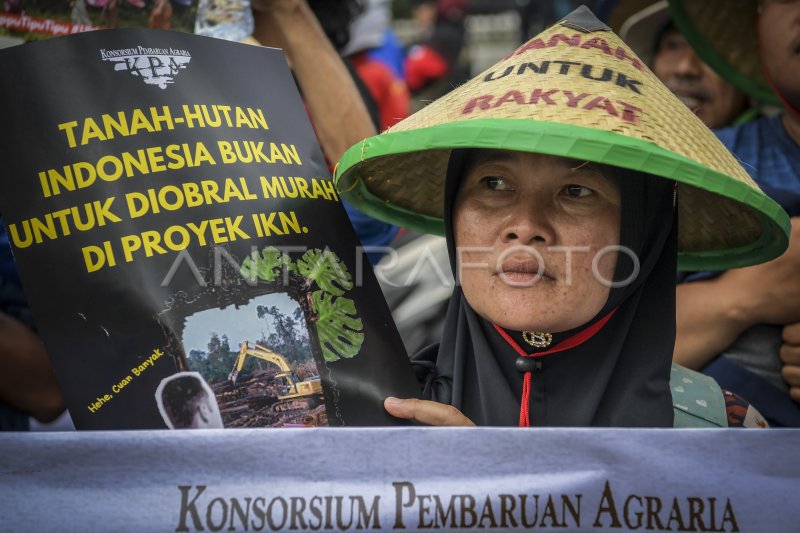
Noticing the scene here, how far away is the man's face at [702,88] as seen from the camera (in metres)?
3.64

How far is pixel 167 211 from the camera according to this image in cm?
158

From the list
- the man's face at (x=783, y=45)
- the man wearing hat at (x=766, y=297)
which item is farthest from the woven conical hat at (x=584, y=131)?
Result: the man's face at (x=783, y=45)

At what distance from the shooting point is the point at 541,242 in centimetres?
166

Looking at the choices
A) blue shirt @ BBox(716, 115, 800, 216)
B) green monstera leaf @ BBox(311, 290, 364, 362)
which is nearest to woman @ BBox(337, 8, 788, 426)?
green monstera leaf @ BBox(311, 290, 364, 362)

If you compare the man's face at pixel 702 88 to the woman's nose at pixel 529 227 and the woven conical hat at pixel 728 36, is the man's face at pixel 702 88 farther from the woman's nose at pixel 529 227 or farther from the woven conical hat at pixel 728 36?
the woman's nose at pixel 529 227

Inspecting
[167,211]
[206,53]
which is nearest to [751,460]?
[167,211]

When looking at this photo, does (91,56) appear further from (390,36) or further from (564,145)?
(390,36)

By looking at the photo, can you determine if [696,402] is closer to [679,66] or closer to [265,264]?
[265,264]

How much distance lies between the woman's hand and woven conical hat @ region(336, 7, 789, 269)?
461 millimetres

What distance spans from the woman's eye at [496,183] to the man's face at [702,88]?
2136mm

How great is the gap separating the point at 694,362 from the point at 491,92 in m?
1.27

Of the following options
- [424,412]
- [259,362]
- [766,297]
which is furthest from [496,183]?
[766,297]

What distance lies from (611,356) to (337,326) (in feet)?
1.80

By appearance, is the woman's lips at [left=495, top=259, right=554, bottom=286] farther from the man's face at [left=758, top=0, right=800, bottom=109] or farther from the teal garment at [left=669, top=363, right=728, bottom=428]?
the man's face at [left=758, top=0, right=800, bottom=109]
